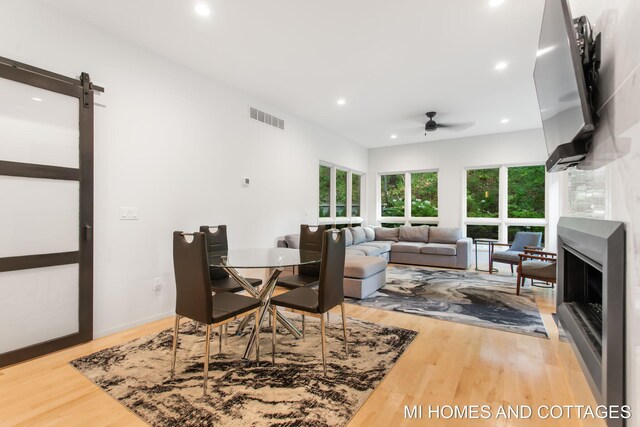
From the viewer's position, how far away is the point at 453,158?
7.08 metres

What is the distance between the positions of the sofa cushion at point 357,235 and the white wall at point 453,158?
1397 millimetres

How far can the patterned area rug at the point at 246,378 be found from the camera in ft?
5.68

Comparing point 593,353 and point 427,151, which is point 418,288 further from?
point 427,151

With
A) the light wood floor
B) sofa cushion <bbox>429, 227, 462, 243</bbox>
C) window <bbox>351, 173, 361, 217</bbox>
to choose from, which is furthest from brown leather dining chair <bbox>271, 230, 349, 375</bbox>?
window <bbox>351, 173, 361, 217</bbox>

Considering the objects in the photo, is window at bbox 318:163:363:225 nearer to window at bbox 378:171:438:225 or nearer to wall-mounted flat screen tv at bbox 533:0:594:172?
window at bbox 378:171:438:225

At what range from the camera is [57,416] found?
1726 millimetres

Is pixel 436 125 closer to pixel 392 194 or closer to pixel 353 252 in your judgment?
pixel 353 252

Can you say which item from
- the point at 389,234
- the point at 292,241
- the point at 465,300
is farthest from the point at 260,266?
the point at 389,234

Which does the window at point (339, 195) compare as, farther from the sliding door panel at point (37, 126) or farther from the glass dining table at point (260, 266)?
the sliding door panel at point (37, 126)

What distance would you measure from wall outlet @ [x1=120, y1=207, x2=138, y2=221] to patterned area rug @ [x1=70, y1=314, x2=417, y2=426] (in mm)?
1150

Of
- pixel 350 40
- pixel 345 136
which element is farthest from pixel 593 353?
pixel 345 136

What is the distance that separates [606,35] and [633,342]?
122 cm

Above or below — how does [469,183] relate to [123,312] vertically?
above

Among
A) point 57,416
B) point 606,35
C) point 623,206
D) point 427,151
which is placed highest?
point 427,151
